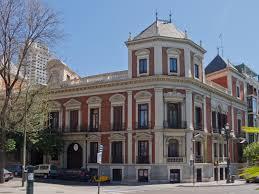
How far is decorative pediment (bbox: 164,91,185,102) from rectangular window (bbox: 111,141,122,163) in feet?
22.8

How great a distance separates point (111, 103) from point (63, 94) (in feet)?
24.0

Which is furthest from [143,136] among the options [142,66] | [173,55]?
[173,55]

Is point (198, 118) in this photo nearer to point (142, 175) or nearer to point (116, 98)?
point (116, 98)

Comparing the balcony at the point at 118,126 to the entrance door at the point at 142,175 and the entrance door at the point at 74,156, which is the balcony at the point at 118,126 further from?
the entrance door at the point at 74,156

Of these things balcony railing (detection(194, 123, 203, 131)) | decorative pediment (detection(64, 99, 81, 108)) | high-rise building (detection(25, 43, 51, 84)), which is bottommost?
balcony railing (detection(194, 123, 203, 131))

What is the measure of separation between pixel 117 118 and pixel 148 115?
3.92 meters

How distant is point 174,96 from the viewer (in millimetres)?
43656

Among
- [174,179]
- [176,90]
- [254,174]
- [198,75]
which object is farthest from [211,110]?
[254,174]

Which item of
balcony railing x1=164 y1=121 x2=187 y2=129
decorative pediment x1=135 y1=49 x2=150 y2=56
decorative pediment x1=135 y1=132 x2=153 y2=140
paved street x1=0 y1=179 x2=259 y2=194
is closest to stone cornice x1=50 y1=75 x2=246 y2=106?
decorative pediment x1=135 y1=49 x2=150 y2=56

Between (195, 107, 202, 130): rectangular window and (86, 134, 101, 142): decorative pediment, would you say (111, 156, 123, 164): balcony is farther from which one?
(195, 107, 202, 130): rectangular window

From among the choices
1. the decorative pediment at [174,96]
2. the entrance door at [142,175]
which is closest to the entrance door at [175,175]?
the entrance door at [142,175]

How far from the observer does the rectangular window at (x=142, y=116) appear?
43.7 m

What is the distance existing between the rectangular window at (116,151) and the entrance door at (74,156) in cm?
468

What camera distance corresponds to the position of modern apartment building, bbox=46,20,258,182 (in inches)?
1683
